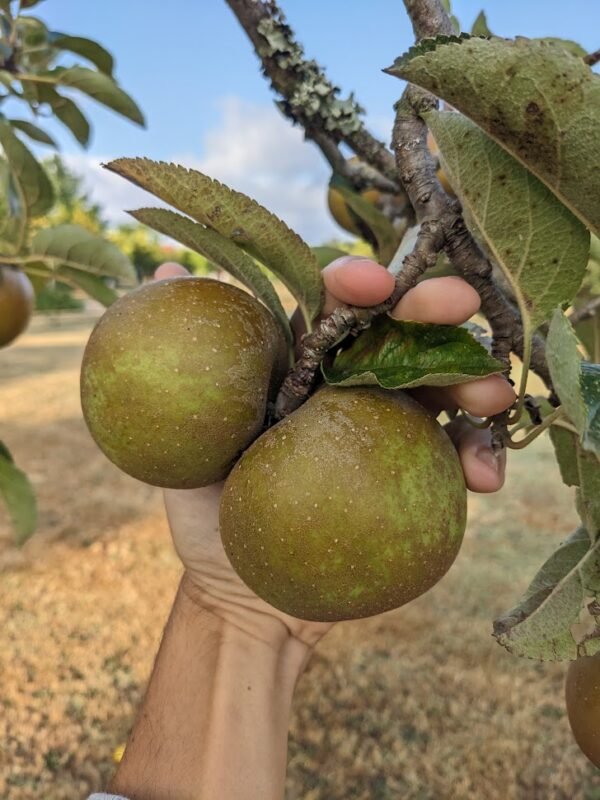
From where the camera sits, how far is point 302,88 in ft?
3.08

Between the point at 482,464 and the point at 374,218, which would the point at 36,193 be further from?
the point at 482,464

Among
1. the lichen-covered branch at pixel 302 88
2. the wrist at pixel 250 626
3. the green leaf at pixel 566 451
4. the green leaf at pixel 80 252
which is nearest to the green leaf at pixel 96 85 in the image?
the green leaf at pixel 80 252

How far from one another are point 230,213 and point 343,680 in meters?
1.65

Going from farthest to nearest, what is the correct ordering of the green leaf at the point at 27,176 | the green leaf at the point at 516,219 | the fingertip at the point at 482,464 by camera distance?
1. the green leaf at the point at 27,176
2. the fingertip at the point at 482,464
3. the green leaf at the point at 516,219

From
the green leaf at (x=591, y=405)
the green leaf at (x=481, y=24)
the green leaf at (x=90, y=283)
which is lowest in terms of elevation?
the green leaf at (x=90, y=283)

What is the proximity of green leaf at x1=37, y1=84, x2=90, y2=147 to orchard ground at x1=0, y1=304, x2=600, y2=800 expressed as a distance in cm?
142

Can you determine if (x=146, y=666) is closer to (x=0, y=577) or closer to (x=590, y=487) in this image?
(x=0, y=577)

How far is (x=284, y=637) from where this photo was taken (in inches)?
48.4

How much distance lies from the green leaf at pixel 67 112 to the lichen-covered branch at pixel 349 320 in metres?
1.17

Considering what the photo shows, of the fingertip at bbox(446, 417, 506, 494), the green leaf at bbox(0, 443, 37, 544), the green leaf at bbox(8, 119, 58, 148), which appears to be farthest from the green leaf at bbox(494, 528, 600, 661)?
the green leaf at bbox(8, 119, 58, 148)

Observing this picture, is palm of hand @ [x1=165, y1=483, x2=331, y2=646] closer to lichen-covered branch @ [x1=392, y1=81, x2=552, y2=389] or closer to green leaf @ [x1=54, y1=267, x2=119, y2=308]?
green leaf @ [x1=54, y1=267, x2=119, y2=308]

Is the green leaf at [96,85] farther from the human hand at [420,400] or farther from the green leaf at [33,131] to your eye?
the human hand at [420,400]

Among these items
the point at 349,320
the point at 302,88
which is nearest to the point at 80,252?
the point at 302,88

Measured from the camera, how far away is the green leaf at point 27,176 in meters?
1.41
